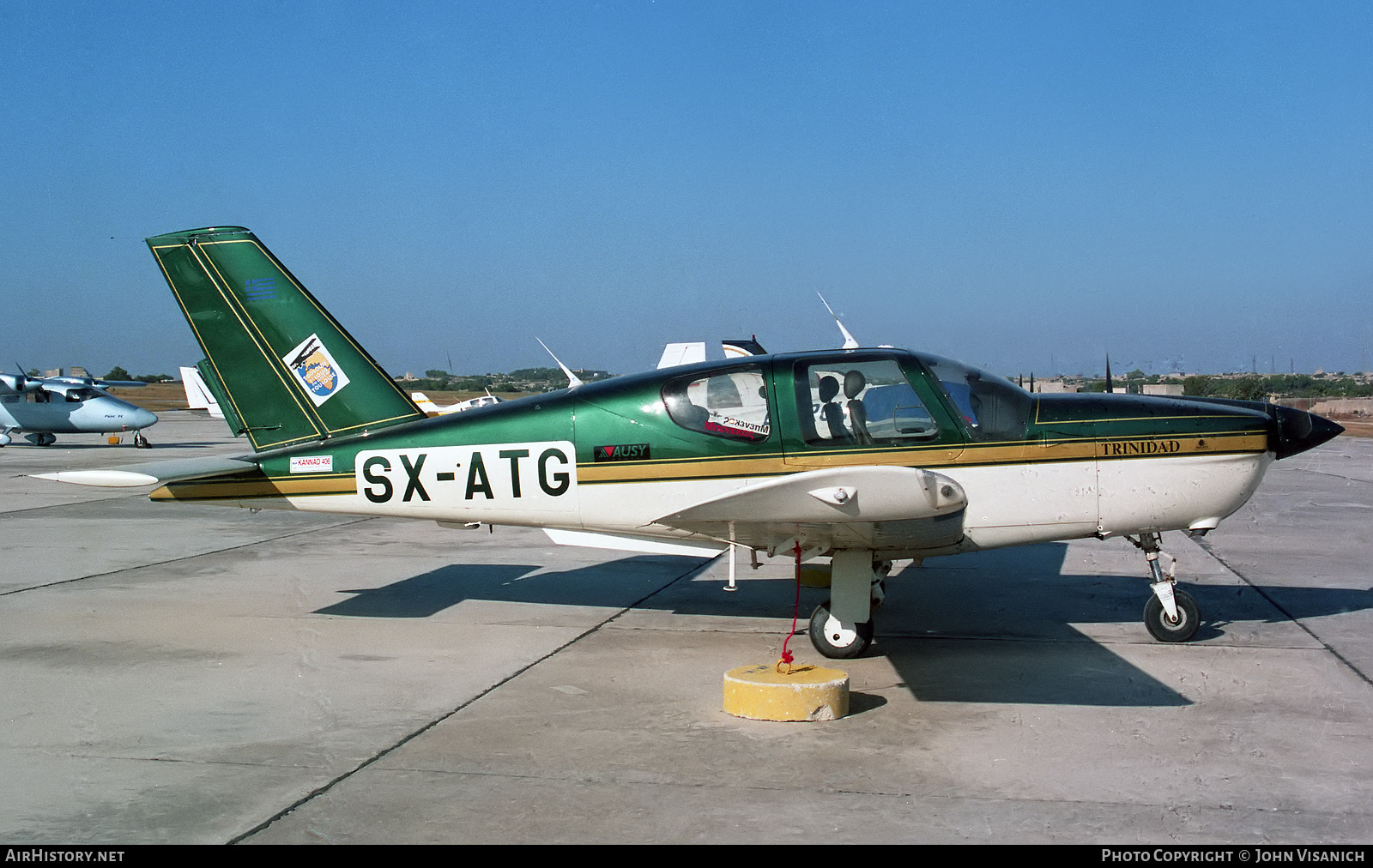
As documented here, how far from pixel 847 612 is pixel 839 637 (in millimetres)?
205

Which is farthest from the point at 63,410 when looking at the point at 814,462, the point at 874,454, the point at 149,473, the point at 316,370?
the point at 874,454

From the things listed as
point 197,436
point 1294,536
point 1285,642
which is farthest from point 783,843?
point 197,436

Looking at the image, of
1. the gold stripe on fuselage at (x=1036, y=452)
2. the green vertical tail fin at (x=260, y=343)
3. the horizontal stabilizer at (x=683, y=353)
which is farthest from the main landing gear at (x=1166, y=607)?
the horizontal stabilizer at (x=683, y=353)

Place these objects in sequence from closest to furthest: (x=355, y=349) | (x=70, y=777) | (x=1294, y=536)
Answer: (x=70, y=777) < (x=355, y=349) < (x=1294, y=536)

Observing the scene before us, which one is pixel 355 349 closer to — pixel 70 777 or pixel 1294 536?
pixel 70 777

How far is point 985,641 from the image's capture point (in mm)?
7676

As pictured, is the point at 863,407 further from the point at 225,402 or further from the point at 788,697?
the point at 225,402

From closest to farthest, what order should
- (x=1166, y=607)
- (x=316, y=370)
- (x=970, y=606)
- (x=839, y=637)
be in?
1. (x=839, y=637)
2. (x=1166, y=607)
3. (x=316, y=370)
4. (x=970, y=606)

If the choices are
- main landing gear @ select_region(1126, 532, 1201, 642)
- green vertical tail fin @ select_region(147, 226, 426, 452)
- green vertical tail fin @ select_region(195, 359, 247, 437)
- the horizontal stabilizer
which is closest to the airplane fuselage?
main landing gear @ select_region(1126, 532, 1201, 642)

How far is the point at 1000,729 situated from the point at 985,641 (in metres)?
2.05

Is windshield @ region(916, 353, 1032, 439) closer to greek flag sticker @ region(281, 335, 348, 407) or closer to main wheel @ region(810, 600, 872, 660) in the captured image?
main wheel @ region(810, 600, 872, 660)

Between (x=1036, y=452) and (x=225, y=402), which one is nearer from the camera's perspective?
(x=1036, y=452)

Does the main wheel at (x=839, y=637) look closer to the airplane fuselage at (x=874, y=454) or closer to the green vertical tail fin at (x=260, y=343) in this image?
the airplane fuselage at (x=874, y=454)

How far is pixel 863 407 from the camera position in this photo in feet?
23.4
